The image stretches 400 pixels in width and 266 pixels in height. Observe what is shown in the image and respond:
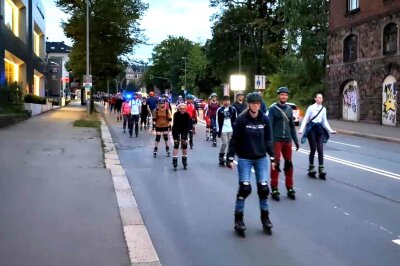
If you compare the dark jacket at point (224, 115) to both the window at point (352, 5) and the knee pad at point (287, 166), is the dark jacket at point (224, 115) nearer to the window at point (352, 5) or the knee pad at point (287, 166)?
the knee pad at point (287, 166)

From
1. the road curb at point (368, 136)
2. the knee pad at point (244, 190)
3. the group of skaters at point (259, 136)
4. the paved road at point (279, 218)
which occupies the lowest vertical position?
the paved road at point (279, 218)

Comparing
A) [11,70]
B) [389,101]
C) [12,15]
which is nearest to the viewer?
[389,101]

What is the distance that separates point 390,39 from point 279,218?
82.3 ft

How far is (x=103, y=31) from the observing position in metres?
42.9

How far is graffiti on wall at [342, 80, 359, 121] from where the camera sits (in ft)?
108

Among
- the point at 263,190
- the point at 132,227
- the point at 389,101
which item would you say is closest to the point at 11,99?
the point at 389,101

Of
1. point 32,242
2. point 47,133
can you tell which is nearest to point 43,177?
point 32,242

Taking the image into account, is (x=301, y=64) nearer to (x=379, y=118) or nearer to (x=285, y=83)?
(x=285, y=83)

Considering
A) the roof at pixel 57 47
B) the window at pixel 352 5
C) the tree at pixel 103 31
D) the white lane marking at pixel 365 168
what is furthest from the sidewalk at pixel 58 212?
the roof at pixel 57 47

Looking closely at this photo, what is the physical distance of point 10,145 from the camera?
14.7 m

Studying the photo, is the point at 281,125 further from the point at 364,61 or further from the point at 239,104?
the point at 364,61

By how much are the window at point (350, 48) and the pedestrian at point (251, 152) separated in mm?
28562

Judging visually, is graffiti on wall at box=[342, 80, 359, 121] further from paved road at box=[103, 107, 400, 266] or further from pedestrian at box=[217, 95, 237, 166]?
pedestrian at box=[217, 95, 237, 166]

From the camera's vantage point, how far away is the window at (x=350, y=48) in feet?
108
